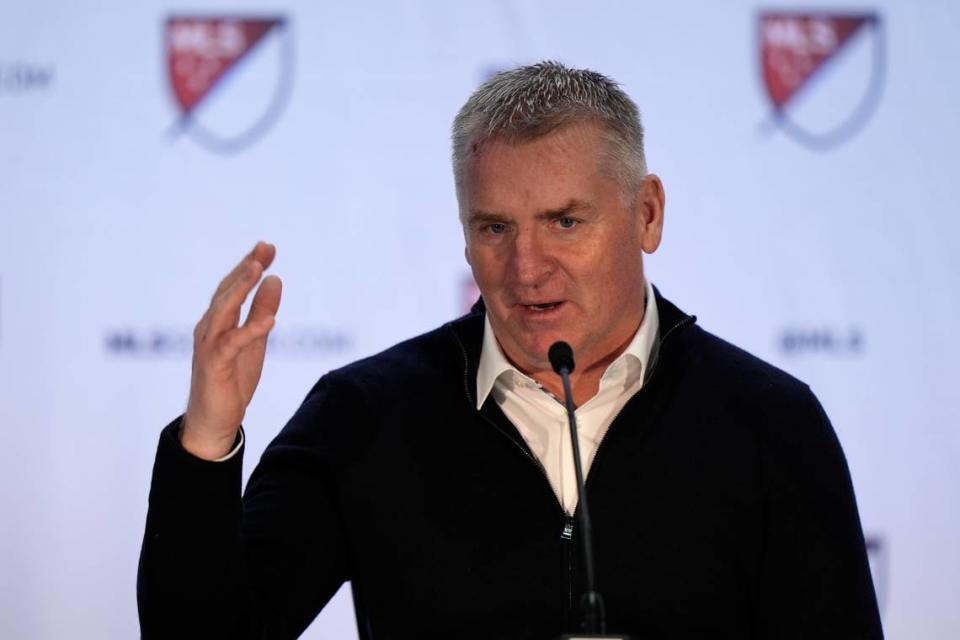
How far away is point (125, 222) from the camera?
3.04 metres

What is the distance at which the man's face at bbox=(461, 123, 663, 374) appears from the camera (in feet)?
6.01

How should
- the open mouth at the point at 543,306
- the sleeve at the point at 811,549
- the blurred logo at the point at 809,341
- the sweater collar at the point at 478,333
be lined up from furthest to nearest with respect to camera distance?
the blurred logo at the point at 809,341 < the sweater collar at the point at 478,333 < the open mouth at the point at 543,306 < the sleeve at the point at 811,549

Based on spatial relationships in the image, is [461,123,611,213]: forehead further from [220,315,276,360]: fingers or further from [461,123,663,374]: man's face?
[220,315,276,360]: fingers

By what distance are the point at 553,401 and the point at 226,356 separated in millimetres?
600

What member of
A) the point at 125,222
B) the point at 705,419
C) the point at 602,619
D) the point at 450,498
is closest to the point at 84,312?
the point at 125,222

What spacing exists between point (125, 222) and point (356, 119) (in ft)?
2.04

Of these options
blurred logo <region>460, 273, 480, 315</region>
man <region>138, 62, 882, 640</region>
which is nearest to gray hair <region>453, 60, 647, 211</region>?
man <region>138, 62, 882, 640</region>

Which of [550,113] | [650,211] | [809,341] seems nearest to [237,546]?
[550,113]

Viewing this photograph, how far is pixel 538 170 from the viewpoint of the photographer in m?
1.83

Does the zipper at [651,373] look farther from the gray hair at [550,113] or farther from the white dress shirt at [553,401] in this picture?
the gray hair at [550,113]

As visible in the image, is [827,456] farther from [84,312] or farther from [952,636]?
[84,312]

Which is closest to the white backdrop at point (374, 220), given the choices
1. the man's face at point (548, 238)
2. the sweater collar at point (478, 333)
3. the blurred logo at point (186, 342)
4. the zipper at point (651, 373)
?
the blurred logo at point (186, 342)

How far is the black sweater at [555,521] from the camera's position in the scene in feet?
5.81

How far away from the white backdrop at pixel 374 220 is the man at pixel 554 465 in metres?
1.12
